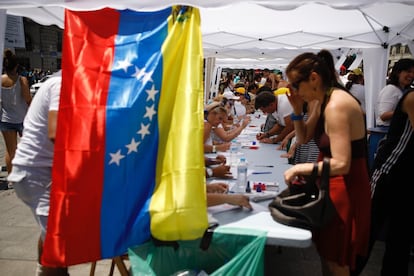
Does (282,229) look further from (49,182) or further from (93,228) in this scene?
(49,182)

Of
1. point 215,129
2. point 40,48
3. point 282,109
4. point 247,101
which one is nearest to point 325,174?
point 215,129

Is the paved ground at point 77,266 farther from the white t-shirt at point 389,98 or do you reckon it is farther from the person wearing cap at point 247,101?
the person wearing cap at point 247,101

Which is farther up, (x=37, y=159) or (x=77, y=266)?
(x=37, y=159)

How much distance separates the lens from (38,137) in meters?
1.98

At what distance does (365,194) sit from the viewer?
193cm

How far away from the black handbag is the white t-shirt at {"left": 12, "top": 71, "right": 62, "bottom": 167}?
4.18ft

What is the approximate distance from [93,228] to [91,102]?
620 mm

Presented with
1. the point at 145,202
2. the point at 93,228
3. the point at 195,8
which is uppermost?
the point at 195,8

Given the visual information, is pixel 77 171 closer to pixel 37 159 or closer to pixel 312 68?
pixel 37 159

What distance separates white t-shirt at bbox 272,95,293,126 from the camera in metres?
4.48

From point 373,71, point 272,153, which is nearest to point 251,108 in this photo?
point 373,71

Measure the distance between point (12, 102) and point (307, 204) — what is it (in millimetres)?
4341

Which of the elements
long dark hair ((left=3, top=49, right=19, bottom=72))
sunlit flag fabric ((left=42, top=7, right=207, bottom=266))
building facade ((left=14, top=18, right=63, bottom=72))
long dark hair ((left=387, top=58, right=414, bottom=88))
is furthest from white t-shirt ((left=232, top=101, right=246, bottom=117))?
building facade ((left=14, top=18, right=63, bottom=72))

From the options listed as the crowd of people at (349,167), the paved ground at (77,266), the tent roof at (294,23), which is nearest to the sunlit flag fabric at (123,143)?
the crowd of people at (349,167)
